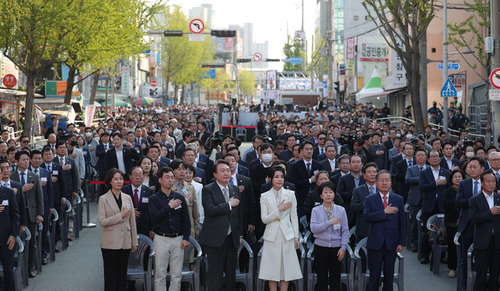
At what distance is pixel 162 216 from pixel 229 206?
0.79 m

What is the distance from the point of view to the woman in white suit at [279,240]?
7.45 meters

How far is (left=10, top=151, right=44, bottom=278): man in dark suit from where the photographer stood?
9.15 metres

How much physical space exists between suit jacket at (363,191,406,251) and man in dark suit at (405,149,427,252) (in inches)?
124

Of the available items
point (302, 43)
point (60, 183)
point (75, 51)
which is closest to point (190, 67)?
point (302, 43)

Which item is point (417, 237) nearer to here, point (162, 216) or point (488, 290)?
point (488, 290)

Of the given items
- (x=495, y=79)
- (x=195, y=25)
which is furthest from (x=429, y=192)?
(x=195, y=25)

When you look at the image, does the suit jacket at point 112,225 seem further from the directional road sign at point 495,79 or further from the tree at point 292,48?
the tree at point 292,48

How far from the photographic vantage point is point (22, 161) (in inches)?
360

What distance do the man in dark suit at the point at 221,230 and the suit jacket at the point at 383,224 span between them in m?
1.54

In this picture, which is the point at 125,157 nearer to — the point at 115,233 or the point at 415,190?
the point at 415,190

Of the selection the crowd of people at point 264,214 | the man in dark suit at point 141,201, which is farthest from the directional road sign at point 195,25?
the man in dark suit at point 141,201

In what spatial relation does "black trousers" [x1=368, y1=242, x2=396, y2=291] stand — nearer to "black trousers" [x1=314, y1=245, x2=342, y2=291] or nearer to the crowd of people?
the crowd of people

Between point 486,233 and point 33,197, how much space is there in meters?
6.06

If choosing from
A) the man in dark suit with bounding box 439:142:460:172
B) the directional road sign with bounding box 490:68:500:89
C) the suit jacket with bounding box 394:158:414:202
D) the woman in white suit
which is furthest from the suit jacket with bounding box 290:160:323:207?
the directional road sign with bounding box 490:68:500:89
